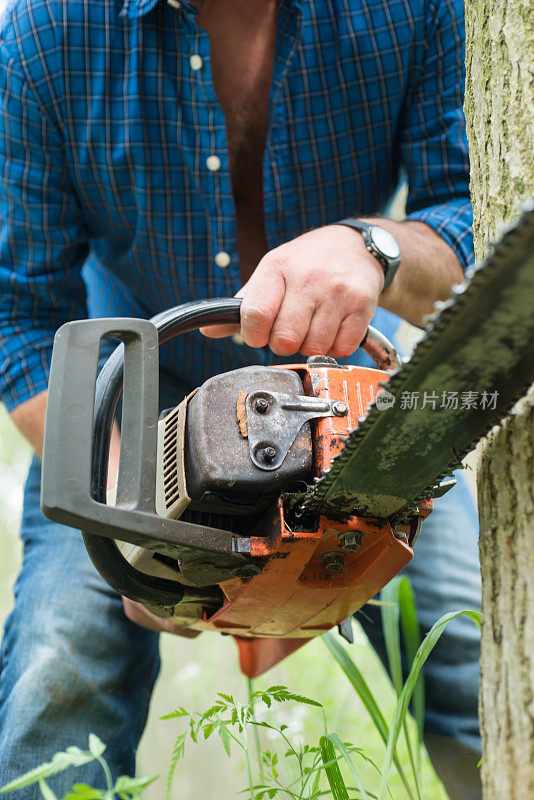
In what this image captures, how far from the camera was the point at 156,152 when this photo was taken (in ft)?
5.95

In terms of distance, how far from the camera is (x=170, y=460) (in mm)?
1019

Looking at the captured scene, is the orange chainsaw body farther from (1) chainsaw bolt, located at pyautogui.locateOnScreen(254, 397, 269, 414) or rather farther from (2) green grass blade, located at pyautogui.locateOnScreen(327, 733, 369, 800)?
(2) green grass blade, located at pyautogui.locateOnScreen(327, 733, 369, 800)

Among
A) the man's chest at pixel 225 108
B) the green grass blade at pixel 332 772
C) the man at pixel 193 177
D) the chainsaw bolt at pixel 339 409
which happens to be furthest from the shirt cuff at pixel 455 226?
the green grass blade at pixel 332 772

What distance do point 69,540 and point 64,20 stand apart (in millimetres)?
1251

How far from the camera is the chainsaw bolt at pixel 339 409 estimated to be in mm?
960

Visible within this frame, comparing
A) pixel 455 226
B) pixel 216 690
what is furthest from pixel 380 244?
pixel 216 690

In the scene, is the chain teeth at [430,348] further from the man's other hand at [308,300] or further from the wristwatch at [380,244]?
the wristwatch at [380,244]

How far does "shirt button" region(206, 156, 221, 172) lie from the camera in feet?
5.80

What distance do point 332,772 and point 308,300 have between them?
66 centimetres

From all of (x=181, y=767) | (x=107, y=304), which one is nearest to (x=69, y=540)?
(x=107, y=304)

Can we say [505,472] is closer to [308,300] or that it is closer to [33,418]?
[308,300]

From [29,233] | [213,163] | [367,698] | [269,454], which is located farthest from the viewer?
[29,233]

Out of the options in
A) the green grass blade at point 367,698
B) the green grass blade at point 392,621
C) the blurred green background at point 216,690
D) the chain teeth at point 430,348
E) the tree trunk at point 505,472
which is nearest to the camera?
the chain teeth at point 430,348

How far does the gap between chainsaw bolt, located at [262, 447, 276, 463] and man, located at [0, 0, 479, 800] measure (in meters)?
0.77
